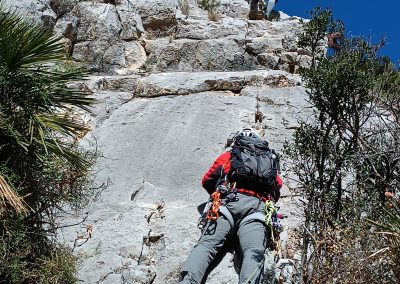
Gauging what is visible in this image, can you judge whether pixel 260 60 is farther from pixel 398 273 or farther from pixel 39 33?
pixel 398 273

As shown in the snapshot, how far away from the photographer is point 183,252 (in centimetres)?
681

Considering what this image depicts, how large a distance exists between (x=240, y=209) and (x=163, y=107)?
4950 millimetres

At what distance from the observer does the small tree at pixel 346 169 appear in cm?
574

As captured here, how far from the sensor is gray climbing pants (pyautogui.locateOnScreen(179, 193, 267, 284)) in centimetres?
593

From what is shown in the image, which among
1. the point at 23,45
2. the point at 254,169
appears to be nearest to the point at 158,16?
the point at 254,169

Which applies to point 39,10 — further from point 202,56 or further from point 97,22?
point 202,56

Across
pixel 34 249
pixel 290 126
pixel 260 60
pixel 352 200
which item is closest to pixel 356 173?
pixel 352 200

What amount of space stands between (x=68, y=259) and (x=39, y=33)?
239 centimetres

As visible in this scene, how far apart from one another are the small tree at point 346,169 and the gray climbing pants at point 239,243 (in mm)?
476

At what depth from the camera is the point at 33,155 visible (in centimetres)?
623

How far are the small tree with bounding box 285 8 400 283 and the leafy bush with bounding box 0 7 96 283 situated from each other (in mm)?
2572

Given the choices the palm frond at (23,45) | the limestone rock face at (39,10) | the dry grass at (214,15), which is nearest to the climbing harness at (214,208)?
the palm frond at (23,45)

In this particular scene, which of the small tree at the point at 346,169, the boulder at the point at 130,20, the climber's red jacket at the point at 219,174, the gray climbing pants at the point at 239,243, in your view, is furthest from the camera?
the boulder at the point at 130,20

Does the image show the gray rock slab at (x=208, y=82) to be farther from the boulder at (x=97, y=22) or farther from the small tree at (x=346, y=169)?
the small tree at (x=346, y=169)
